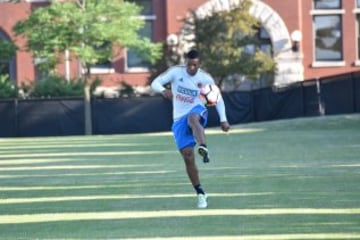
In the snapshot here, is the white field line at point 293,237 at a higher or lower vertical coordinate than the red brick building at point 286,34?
lower

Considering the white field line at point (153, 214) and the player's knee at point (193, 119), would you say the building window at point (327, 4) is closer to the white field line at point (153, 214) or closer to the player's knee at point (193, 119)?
the player's knee at point (193, 119)

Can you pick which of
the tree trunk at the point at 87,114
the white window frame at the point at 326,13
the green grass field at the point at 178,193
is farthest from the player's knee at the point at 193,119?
the white window frame at the point at 326,13

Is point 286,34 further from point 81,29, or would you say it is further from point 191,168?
point 191,168

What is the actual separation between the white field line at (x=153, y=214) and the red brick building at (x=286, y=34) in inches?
1617

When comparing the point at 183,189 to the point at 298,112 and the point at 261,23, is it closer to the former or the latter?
the point at 298,112

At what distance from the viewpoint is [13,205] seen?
50.0 ft

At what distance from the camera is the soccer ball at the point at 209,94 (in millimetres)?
14383

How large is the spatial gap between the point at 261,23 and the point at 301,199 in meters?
40.8

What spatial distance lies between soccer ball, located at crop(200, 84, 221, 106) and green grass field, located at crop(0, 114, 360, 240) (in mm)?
1367

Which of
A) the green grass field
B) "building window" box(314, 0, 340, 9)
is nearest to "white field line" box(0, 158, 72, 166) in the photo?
the green grass field

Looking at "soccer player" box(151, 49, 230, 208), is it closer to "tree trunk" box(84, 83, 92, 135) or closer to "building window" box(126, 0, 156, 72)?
"tree trunk" box(84, 83, 92, 135)

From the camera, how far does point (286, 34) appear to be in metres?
55.2

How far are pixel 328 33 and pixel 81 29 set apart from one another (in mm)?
15584

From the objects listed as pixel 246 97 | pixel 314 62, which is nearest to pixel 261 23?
pixel 314 62
